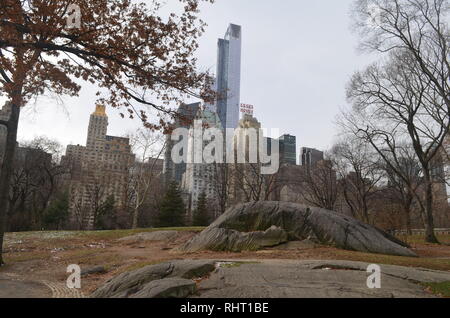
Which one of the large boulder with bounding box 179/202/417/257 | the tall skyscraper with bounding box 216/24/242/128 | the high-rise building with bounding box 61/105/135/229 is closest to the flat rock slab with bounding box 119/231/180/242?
the large boulder with bounding box 179/202/417/257

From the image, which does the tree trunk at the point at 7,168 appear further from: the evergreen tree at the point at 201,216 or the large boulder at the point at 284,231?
the evergreen tree at the point at 201,216

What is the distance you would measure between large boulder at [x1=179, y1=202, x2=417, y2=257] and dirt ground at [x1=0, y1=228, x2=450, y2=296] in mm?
935

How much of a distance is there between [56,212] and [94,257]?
3205 cm

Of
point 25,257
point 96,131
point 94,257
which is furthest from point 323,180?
point 96,131

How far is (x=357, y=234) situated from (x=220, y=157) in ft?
72.0

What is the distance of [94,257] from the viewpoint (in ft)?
44.1

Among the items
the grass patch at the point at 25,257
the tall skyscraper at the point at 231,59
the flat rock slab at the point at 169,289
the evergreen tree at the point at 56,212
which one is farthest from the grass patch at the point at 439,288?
the tall skyscraper at the point at 231,59

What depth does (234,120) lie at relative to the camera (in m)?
57.8

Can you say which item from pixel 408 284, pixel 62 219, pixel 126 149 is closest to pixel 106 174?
pixel 126 149

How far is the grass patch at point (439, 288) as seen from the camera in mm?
5539

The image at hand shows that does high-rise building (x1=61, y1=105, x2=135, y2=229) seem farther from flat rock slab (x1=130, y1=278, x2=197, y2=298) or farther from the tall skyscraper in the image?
the tall skyscraper

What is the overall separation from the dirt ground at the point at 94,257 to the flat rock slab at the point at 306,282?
10.3ft

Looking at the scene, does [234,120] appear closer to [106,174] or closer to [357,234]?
[106,174]

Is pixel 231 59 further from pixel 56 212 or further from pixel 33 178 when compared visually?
pixel 33 178
